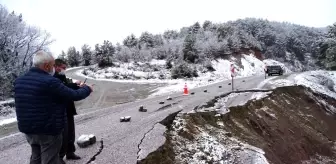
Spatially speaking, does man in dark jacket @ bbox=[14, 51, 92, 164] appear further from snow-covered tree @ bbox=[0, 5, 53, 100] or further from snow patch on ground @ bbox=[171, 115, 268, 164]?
snow-covered tree @ bbox=[0, 5, 53, 100]

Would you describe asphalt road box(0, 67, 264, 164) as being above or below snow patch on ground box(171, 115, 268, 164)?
above

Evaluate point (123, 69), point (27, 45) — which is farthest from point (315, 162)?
point (123, 69)

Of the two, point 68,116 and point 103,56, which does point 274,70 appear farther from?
point 68,116

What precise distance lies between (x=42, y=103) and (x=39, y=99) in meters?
0.06

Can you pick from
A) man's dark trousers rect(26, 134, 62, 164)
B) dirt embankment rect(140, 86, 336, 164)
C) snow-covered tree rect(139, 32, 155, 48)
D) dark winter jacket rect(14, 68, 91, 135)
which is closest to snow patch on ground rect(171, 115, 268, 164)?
dirt embankment rect(140, 86, 336, 164)

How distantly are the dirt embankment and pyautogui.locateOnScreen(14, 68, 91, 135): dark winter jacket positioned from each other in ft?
10.6

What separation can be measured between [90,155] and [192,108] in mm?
6961

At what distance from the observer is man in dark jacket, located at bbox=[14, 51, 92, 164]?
421 cm

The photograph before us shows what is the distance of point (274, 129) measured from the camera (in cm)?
1449

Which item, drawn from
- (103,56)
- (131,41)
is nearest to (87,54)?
→ (131,41)

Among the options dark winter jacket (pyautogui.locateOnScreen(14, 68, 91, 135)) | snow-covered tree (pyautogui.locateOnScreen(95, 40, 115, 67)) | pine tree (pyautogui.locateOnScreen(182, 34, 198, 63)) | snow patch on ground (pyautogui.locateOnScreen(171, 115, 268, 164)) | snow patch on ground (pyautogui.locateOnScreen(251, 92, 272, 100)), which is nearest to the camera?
dark winter jacket (pyautogui.locateOnScreen(14, 68, 91, 135))

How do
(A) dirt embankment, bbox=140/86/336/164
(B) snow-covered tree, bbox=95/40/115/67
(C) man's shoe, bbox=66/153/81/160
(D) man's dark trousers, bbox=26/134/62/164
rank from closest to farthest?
1. (D) man's dark trousers, bbox=26/134/62/164
2. (C) man's shoe, bbox=66/153/81/160
3. (A) dirt embankment, bbox=140/86/336/164
4. (B) snow-covered tree, bbox=95/40/115/67

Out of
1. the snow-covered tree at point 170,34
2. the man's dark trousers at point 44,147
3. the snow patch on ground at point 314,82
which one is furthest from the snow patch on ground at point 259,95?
the snow-covered tree at point 170,34

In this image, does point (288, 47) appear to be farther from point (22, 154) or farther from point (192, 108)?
point (22, 154)
